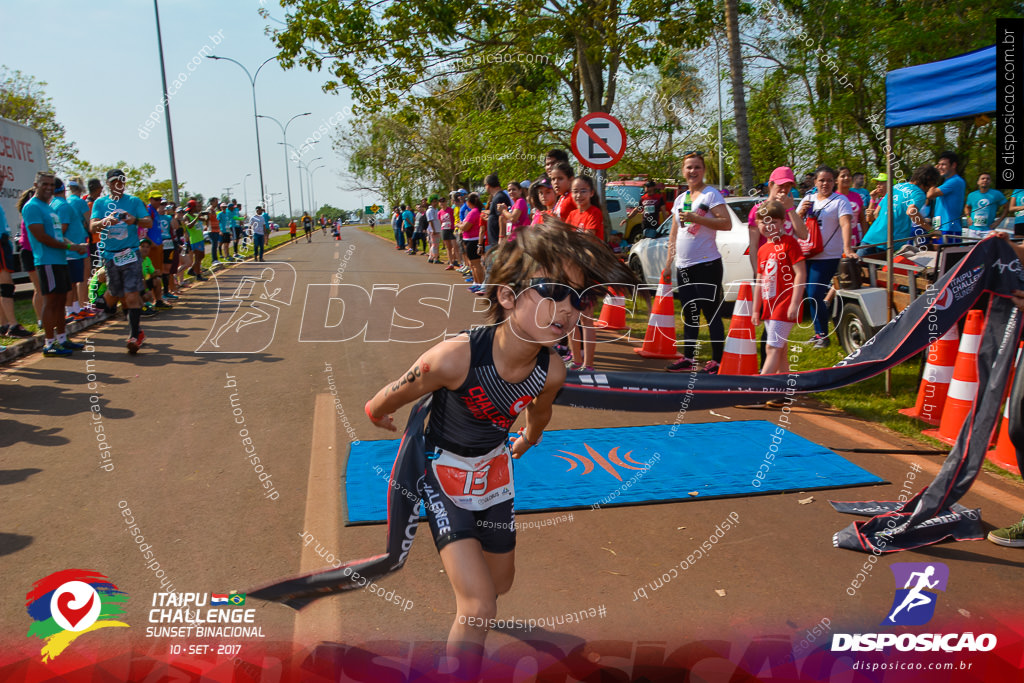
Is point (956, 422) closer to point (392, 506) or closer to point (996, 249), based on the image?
point (996, 249)

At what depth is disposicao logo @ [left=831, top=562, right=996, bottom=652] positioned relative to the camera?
294cm

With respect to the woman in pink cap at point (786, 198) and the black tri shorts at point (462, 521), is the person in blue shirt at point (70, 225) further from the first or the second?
the black tri shorts at point (462, 521)

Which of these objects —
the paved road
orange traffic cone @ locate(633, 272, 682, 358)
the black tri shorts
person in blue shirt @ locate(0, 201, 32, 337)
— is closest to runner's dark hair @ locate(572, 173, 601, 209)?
orange traffic cone @ locate(633, 272, 682, 358)

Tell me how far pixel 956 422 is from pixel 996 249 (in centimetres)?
177

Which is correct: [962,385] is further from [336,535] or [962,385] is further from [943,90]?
[336,535]

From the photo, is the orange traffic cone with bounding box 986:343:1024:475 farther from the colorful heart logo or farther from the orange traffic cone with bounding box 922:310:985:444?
the colorful heart logo

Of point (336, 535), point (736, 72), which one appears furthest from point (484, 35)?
point (336, 535)

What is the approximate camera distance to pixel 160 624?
315 centimetres

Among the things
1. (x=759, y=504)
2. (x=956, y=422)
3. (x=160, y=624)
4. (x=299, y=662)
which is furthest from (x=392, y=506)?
(x=956, y=422)

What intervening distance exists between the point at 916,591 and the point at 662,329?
17.5 ft

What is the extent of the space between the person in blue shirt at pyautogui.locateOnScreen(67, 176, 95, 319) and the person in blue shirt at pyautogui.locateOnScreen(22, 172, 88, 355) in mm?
252

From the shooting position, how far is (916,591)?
3.37 m

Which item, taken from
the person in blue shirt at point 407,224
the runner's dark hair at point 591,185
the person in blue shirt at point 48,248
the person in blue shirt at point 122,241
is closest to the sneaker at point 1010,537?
the runner's dark hair at point 591,185

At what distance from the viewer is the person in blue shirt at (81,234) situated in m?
9.22
